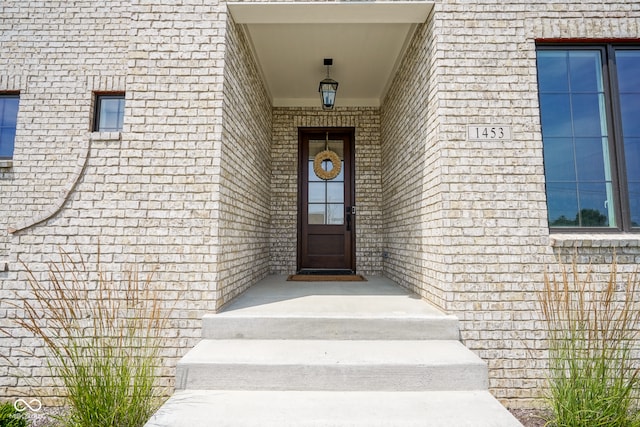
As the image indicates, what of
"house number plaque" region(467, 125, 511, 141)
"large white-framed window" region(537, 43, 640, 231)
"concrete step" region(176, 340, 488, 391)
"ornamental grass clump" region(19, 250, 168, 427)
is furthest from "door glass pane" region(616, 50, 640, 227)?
"ornamental grass clump" region(19, 250, 168, 427)

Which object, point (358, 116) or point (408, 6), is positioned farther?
point (358, 116)

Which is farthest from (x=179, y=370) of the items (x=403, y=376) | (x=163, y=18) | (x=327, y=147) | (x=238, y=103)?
(x=327, y=147)

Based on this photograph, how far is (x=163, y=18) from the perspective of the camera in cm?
268

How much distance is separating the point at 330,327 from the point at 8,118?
15.2ft

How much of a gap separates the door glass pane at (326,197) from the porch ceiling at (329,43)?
1053 millimetres

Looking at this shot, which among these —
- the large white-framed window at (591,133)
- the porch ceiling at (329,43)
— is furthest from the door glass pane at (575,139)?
the porch ceiling at (329,43)

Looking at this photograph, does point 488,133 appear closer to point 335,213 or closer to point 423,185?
point 423,185

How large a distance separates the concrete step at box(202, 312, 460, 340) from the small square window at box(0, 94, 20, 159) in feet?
12.2

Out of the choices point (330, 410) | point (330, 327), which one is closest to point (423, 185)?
point (330, 327)

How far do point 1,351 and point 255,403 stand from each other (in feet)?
7.26

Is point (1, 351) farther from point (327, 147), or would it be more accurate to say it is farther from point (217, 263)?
point (327, 147)

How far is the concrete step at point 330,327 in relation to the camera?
2406 mm

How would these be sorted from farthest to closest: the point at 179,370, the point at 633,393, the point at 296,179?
the point at 296,179 → the point at 633,393 → the point at 179,370

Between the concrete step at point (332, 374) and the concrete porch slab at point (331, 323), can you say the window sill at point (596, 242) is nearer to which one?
the concrete porch slab at point (331, 323)
